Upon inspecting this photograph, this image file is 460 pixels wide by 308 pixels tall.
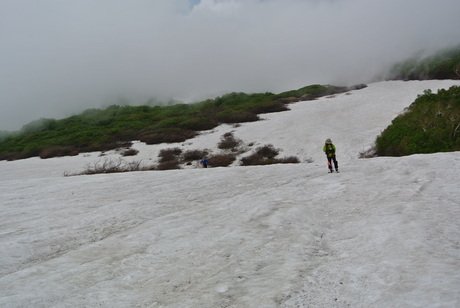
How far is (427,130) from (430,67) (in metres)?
32.3

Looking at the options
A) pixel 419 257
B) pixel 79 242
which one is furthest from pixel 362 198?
pixel 79 242

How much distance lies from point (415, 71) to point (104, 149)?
143 ft

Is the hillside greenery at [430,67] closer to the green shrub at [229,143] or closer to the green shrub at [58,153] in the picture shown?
the green shrub at [229,143]

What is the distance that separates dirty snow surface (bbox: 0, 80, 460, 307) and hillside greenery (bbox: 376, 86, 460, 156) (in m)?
4.12

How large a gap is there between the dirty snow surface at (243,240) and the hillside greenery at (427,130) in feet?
13.5

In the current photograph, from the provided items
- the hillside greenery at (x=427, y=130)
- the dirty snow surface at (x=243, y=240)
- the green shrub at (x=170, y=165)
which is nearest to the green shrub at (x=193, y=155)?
the green shrub at (x=170, y=165)

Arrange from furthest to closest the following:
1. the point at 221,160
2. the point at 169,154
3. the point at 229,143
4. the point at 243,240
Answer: the point at 229,143 → the point at 169,154 → the point at 221,160 → the point at 243,240

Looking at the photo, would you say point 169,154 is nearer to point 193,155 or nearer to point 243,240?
point 193,155

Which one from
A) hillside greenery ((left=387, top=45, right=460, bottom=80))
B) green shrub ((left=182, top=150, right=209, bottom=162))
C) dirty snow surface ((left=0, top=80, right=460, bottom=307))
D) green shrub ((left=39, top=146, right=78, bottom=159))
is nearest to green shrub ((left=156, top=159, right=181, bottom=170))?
green shrub ((left=182, top=150, right=209, bottom=162))

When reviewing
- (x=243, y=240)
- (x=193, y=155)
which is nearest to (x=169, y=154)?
(x=193, y=155)

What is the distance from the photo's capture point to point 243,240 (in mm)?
5516

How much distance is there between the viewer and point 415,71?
4212 cm

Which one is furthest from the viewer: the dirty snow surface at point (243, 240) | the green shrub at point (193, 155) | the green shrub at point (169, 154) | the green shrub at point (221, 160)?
the green shrub at point (169, 154)

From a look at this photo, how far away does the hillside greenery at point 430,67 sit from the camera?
3788 cm
